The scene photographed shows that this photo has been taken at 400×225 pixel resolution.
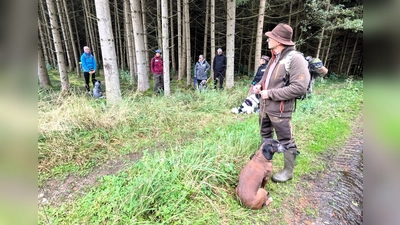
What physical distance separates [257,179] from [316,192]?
1.23 meters

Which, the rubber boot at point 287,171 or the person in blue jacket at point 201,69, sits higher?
the person in blue jacket at point 201,69

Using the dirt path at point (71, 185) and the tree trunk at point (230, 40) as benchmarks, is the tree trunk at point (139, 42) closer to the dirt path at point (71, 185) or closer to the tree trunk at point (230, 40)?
the tree trunk at point (230, 40)

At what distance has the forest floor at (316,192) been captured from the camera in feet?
9.02

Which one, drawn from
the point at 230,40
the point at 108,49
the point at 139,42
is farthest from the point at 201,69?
the point at 108,49

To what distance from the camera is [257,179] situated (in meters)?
2.65

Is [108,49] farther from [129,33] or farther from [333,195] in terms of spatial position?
[129,33]

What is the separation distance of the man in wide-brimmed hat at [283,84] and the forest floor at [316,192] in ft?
1.86

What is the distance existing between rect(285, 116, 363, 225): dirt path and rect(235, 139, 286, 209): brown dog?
44 centimetres

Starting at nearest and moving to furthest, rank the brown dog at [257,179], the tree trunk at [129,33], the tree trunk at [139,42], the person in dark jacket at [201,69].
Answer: the brown dog at [257,179] < the tree trunk at [139,42] < the person in dark jacket at [201,69] < the tree trunk at [129,33]

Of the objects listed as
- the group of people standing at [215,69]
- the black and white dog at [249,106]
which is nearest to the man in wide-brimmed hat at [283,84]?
the black and white dog at [249,106]

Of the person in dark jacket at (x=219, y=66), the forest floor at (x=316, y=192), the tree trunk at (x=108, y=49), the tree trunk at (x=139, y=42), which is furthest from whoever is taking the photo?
the person in dark jacket at (x=219, y=66)

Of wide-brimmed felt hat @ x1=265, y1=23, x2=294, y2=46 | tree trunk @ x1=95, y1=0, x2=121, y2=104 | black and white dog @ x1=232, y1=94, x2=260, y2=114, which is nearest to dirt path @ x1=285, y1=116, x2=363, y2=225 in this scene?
wide-brimmed felt hat @ x1=265, y1=23, x2=294, y2=46
